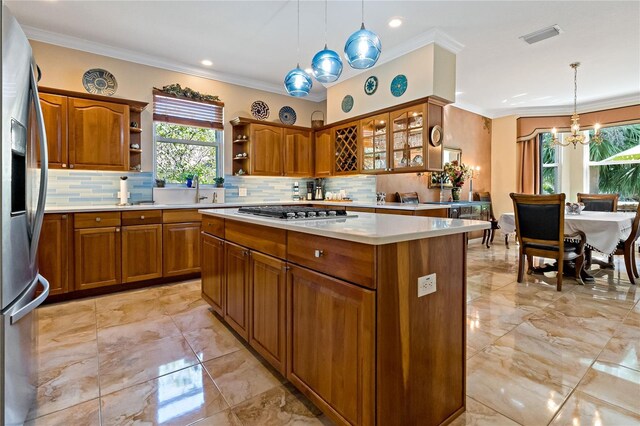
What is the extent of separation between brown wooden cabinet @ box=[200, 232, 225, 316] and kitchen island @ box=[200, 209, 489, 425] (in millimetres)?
805

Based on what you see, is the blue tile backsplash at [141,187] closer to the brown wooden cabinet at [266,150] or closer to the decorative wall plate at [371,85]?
the brown wooden cabinet at [266,150]

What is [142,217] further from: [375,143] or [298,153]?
[375,143]

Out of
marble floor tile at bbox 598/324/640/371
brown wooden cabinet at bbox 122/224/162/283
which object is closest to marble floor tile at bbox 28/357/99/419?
brown wooden cabinet at bbox 122/224/162/283

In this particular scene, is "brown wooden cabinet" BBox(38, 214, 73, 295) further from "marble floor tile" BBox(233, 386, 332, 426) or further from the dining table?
the dining table

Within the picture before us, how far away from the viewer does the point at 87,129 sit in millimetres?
3551

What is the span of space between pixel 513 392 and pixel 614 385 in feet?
1.95

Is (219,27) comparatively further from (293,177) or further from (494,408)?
(494,408)

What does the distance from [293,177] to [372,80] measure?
6.59 feet

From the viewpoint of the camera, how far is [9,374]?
48.3 inches

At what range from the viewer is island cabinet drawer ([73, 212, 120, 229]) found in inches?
126

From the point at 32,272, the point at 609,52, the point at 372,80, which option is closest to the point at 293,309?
the point at 32,272

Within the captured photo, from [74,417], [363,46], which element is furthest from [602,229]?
[74,417]

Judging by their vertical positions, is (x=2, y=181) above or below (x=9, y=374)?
above

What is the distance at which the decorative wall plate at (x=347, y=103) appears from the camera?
4.98 meters
